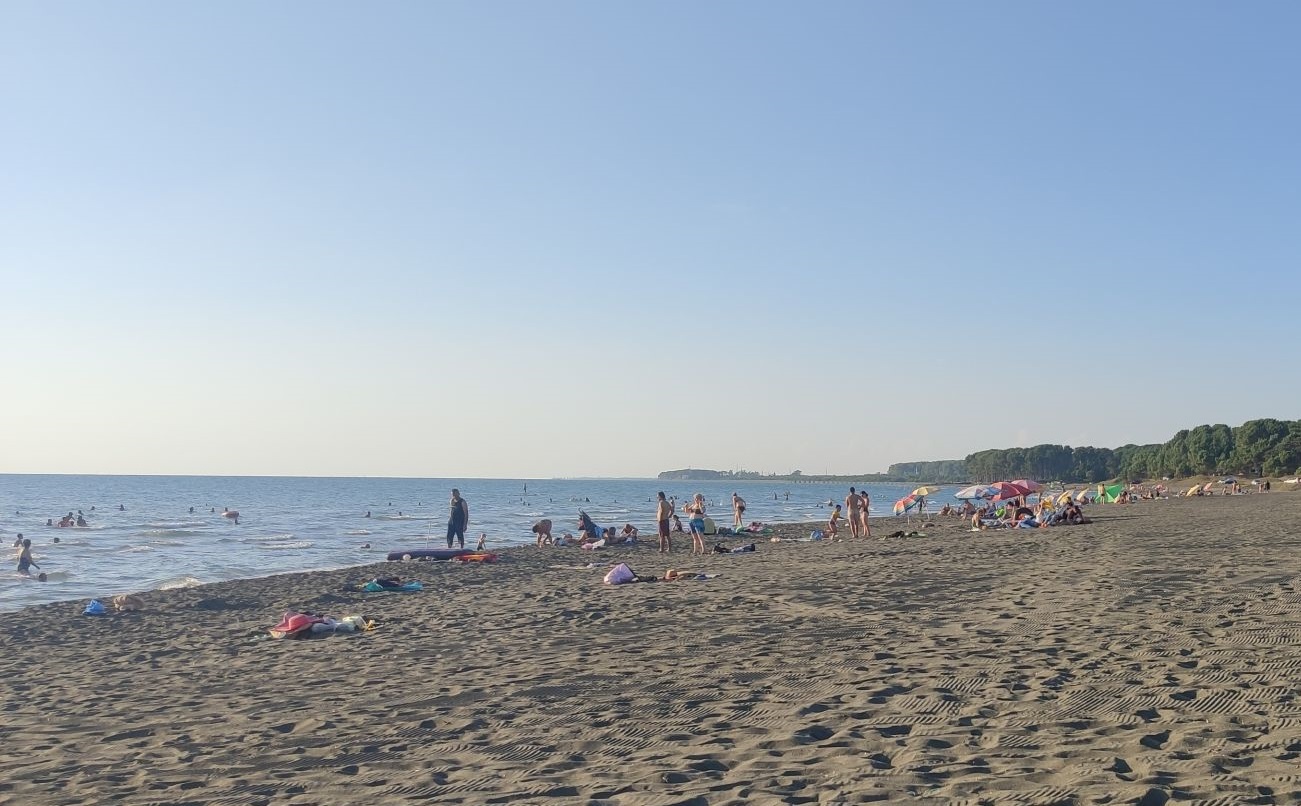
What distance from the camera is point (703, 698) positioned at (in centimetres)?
693

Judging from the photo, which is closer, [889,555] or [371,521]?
[889,555]

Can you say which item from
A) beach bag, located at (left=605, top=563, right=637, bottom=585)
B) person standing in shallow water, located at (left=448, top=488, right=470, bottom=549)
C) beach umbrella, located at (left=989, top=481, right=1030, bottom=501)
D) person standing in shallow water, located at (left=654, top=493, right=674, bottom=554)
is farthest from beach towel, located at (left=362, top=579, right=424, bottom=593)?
beach umbrella, located at (left=989, top=481, right=1030, bottom=501)

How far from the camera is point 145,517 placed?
181ft

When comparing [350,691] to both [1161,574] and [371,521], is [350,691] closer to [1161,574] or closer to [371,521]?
[1161,574]

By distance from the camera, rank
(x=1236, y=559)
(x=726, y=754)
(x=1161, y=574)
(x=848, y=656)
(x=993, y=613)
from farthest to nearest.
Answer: (x=1236, y=559) → (x=1161, y=574) → (x=993, y=613) → (x=848, y=656) → (x=726, y=754)

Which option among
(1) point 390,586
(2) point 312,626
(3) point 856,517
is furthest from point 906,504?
(2) point 312,626

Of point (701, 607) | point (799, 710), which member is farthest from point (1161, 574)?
point (799, 710)

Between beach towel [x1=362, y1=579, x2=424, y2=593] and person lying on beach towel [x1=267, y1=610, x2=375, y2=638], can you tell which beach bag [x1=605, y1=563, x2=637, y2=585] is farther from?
person lying on beach towel [x1=267, y1=610, x2=375, y2=638]

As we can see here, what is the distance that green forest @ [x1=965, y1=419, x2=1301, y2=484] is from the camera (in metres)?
84.9

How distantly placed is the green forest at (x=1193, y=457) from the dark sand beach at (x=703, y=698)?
8188 centimetres

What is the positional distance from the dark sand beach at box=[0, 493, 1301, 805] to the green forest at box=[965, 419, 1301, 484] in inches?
3224

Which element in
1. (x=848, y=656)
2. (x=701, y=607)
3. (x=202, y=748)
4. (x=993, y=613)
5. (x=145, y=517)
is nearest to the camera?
(x=202, y=748)

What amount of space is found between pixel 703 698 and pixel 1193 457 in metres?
106

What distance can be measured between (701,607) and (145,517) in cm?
5223
